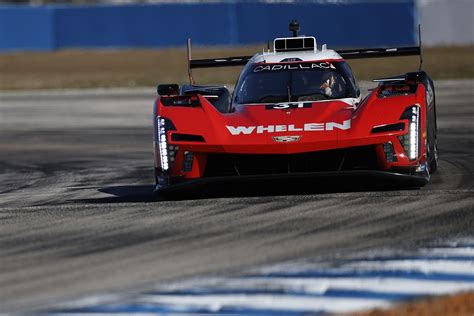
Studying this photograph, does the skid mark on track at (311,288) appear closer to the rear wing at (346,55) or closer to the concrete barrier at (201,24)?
the rear wing at (346,55)

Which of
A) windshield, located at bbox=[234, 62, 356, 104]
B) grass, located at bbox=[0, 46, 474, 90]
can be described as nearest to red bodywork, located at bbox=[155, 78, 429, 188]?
windshield, located at bbox=[234, 62, 356, 104]

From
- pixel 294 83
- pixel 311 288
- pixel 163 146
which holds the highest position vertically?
pixel 294 83

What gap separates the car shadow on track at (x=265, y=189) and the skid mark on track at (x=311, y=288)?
9.01 ft

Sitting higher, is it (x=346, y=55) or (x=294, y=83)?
(x=346, y=55)

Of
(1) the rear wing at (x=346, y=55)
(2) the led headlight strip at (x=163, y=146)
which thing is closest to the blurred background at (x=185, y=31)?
(1) the rear wing at (x=346, y=55)

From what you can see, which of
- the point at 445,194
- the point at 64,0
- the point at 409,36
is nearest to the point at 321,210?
the point at 445,194

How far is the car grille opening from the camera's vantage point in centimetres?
1017

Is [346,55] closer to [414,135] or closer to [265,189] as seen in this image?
[265,189]

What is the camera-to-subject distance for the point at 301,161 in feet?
33.4

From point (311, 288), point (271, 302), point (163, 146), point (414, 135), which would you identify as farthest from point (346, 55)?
point (271, 302)

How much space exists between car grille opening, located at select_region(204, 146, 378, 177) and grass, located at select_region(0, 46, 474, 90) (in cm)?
1965

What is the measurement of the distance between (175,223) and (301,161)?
155 centimetres

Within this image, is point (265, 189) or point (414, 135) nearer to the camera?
point (414, 135)

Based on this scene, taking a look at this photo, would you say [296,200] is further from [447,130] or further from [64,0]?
[64,0]
